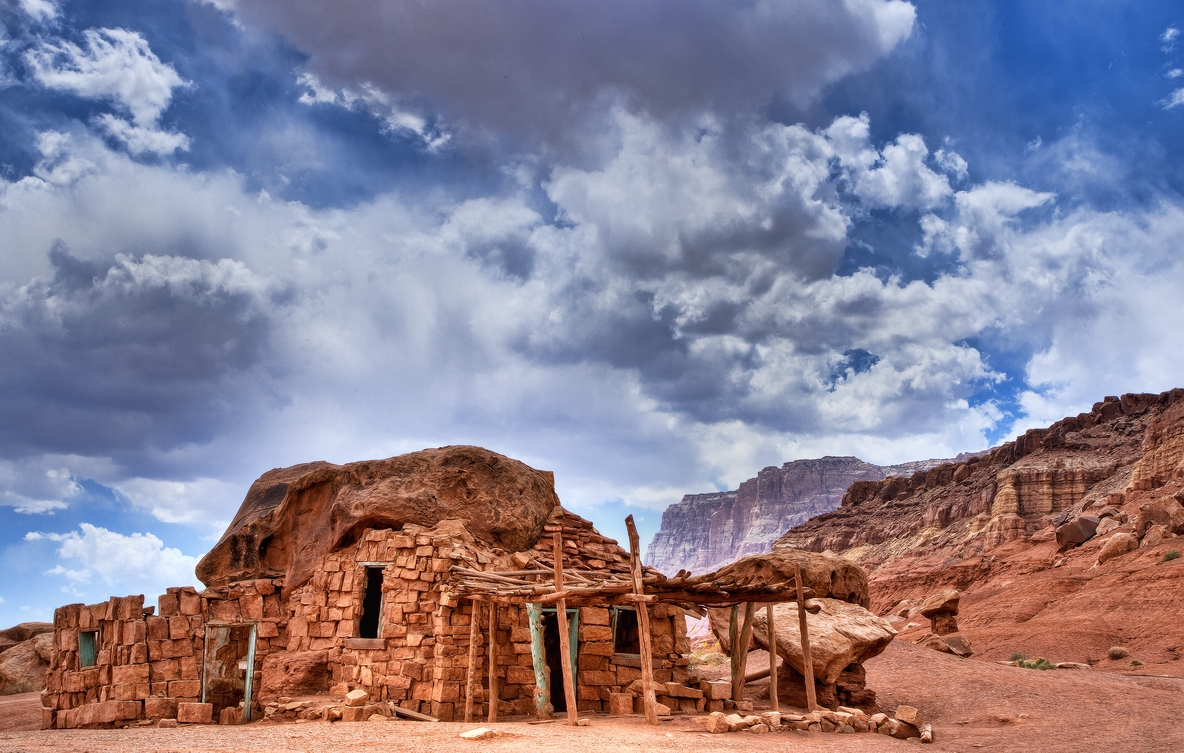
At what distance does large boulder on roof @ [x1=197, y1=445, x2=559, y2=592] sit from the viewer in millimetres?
14625

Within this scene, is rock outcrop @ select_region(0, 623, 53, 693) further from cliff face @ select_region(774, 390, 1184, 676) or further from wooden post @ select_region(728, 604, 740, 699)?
cliff face @ select_region(774, 390, 1184, 676)

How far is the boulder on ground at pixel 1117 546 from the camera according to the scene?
33875 mm

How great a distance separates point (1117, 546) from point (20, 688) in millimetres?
40249

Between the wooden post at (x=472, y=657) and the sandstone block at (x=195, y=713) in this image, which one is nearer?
the wooden post at (x=472, y=657)

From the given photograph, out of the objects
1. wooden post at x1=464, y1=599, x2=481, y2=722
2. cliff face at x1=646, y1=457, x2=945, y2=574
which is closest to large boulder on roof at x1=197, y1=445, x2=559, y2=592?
wooden post at x1=464, y1=599, x2=481, y2=722

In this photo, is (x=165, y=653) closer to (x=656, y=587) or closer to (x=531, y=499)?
(x=531, y=499)

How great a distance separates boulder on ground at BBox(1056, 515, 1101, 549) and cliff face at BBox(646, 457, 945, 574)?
121 metres

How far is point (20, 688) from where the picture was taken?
22047mm

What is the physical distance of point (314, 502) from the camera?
1631cm

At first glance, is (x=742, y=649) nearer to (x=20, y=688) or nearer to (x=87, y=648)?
(x=87, y=648)

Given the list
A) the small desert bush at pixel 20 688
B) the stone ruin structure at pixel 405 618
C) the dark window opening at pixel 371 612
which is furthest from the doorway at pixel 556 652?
the small desert bush at pixel 20 688

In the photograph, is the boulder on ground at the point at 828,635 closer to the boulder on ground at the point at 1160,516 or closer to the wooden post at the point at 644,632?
the wooden post at the point at 644,632

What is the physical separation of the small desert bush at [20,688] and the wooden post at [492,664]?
1704cm

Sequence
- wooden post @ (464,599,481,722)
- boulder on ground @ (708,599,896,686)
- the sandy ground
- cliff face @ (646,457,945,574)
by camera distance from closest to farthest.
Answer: the sandy ground < wooden post @ (464,599,481,722) < boulder on ground @ (708,599,896,686) < cliff face @ (646,457,945,574)
